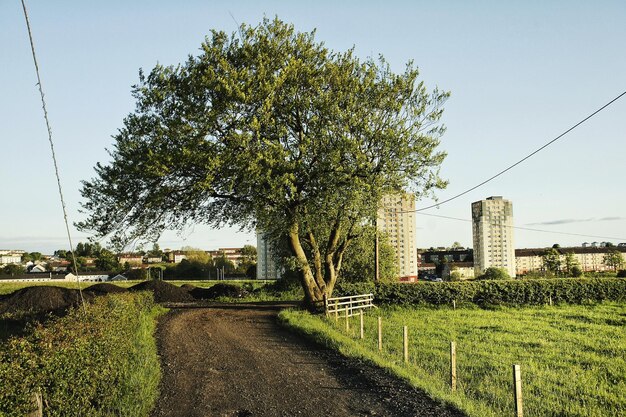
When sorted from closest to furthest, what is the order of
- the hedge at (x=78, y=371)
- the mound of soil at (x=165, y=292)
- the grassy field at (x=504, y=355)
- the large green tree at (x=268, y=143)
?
the hedge at (x=78, y=371)
the grassy field at (x=504, y=355)
the large green tree at (x=268, y=143)
the mound of soil at (x=165, y=292)

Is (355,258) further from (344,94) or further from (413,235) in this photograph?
(413,235)

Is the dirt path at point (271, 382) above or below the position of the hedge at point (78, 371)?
below

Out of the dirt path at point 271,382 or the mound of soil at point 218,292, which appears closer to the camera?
the dirt path at point 271,382

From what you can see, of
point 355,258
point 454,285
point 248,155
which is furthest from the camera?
point 355,258

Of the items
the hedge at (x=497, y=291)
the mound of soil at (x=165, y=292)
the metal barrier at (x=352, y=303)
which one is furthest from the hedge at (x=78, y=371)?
the mound of soil at (x=165, y=292)

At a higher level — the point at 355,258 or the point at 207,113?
the point at 207,113

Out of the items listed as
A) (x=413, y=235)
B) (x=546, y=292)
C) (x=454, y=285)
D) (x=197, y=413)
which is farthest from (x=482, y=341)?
(x=413, y=235)

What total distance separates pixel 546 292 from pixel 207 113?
34536mm

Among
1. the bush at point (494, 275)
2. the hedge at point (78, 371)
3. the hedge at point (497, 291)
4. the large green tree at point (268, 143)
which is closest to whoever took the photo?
the hedge at point (78, 371)

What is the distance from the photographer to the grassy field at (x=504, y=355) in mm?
12828

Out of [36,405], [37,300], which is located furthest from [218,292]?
[36,405]

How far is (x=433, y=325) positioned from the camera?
2989 centimetres

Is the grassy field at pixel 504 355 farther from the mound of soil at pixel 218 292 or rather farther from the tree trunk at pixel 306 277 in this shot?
the mound of soil at pixel 218 292

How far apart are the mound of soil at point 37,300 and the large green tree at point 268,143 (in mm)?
12452
